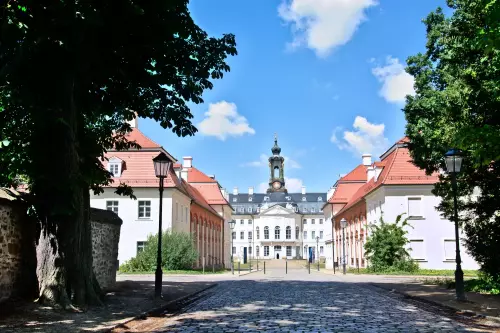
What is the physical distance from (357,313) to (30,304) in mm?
7009

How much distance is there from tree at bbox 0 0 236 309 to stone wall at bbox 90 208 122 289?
10.8ft

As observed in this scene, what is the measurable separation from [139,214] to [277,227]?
86110 mm

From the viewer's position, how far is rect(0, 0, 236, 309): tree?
10545 millimetres

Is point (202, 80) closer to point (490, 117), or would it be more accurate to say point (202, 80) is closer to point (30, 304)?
point (30, 304)

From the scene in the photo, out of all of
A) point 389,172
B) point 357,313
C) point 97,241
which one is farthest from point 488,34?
point 389,172

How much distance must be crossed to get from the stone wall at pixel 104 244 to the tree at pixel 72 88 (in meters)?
3.29

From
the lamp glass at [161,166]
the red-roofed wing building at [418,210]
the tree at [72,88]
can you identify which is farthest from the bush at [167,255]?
the tree at [72,88]

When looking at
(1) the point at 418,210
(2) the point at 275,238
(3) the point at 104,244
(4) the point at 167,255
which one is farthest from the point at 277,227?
(3) the point at 104,244

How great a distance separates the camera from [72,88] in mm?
11875

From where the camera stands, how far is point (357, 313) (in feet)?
39.8

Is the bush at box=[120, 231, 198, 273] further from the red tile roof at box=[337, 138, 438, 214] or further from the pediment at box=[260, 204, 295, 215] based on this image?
the pediment at box=[260, 204, 295, 215]

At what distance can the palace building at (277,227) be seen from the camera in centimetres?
12512

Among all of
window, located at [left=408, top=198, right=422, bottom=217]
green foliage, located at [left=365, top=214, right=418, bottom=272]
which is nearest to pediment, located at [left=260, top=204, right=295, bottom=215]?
window, located at [left=408, top=198, right=422, bottom=217]

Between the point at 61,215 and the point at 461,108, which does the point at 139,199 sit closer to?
the point at 461,108
